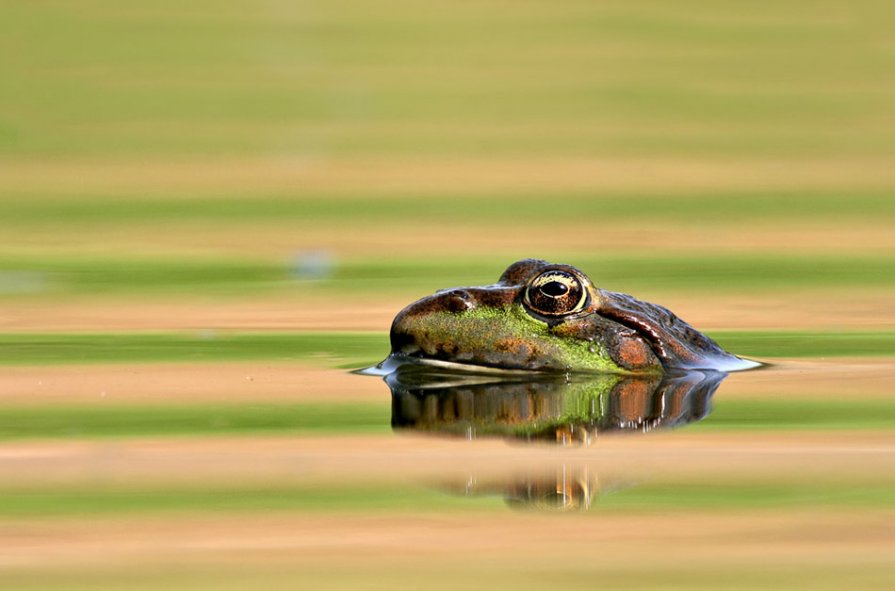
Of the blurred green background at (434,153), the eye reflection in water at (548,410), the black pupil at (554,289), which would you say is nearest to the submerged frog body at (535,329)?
the black pupil at (554,289)

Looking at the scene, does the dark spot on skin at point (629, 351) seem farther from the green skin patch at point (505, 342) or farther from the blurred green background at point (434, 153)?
the blurred green background at point (434, 153)

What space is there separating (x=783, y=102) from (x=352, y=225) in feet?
26.6

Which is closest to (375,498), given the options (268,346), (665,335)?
(665,335)

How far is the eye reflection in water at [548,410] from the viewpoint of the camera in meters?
6.39

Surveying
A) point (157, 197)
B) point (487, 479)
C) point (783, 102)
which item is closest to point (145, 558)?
point (487, 479)

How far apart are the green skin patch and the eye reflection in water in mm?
100

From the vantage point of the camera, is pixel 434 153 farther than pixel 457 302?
Yes

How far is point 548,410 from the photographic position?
760 centimetres

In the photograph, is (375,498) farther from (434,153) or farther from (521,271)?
(434,153)

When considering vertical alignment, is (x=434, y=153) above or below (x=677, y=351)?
above

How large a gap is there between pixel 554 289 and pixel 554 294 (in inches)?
0.8

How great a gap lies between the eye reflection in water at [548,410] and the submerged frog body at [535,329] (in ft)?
0.34

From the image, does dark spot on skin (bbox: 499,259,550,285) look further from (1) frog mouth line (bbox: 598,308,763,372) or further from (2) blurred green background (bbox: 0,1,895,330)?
(2) blurred green background (bbox: 0,1,895,330)

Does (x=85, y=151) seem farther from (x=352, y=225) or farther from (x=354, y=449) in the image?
(x=354, y=449)
